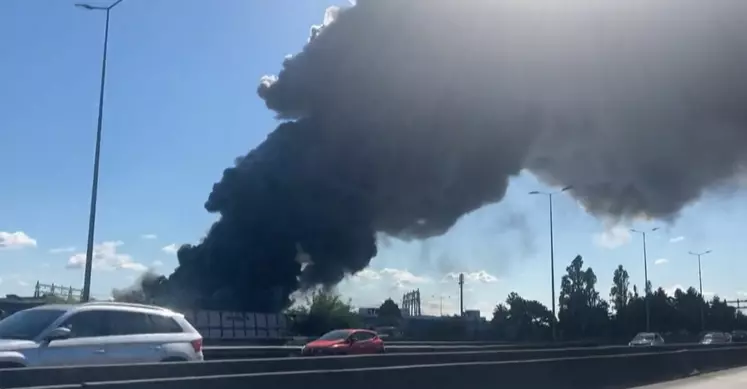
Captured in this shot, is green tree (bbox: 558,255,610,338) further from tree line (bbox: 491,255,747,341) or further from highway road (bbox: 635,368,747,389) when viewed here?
highway road (bbox: 635,368,747,389)

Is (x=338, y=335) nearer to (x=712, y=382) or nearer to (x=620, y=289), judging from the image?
(x=712, y=382)

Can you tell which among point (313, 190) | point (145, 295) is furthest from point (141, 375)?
point (145, 295)

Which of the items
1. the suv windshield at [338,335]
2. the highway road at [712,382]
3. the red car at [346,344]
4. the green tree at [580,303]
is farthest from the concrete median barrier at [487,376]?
the green tree at [580,303]

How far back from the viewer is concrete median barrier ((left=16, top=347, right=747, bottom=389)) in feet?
39.2

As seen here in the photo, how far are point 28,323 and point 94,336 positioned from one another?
994mm

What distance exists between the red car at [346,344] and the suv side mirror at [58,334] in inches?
702

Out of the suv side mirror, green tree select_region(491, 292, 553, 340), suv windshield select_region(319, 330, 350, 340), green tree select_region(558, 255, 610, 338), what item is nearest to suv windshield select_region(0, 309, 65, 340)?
the suv side mirror

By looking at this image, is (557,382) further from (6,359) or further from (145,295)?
(145,295)

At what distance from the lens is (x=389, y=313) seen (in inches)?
4528

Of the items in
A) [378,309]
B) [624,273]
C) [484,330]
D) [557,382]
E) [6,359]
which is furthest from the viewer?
[624,273]

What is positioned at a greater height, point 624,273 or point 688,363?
point 624,273

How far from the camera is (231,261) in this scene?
6141 cm

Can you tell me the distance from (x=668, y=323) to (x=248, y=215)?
72784 mm

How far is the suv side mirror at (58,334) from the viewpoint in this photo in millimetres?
13734
